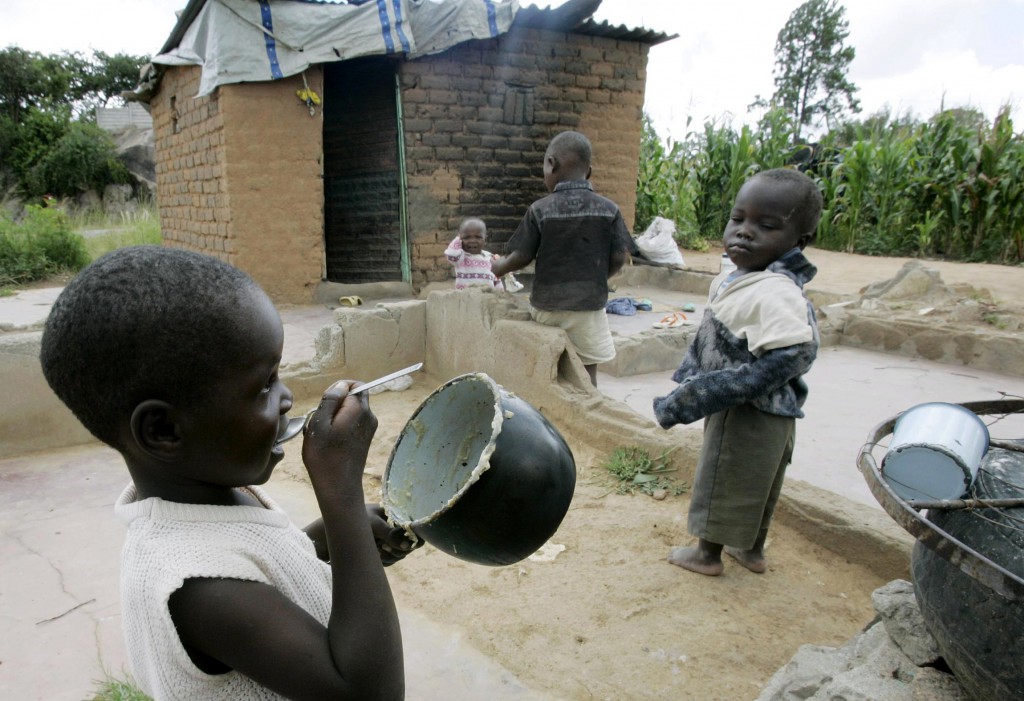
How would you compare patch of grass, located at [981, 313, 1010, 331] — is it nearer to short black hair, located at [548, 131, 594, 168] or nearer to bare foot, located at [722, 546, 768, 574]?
short black hair, located at [548, 131, 594, 168]

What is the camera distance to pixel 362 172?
7773 millimetres

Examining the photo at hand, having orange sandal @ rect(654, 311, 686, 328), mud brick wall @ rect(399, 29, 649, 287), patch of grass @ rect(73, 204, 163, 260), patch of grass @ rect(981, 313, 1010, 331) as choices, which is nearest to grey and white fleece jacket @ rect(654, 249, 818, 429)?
orange sandal @ rect(654, 311, 686, 328)

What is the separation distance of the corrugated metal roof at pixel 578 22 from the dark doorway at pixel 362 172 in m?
1.49

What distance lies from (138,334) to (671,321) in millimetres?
5743

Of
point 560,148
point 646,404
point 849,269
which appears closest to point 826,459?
point 646,404

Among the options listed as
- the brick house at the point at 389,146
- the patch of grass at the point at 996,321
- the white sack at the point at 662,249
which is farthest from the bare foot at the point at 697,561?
the white sack at the point at 662,249

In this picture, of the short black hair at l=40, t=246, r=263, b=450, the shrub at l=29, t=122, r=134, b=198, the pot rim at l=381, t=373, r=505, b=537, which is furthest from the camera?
the shrub at l=29, t=122, r=134, b=198

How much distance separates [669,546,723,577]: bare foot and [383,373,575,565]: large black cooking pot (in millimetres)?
1429

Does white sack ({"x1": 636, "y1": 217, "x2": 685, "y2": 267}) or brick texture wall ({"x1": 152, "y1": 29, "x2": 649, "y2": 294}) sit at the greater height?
brick texture wall ({"x1": 152, "y1": 29, "x2": 649, "y2": 294})

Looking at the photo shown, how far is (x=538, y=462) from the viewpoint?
118 centimetres

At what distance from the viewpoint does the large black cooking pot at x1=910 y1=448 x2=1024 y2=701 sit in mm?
1113

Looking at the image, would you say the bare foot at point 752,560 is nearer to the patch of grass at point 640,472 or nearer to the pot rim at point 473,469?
the patch of grass at point 640,472

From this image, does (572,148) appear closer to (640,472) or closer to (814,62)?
(640,472)

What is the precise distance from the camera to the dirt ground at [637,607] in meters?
1.97
